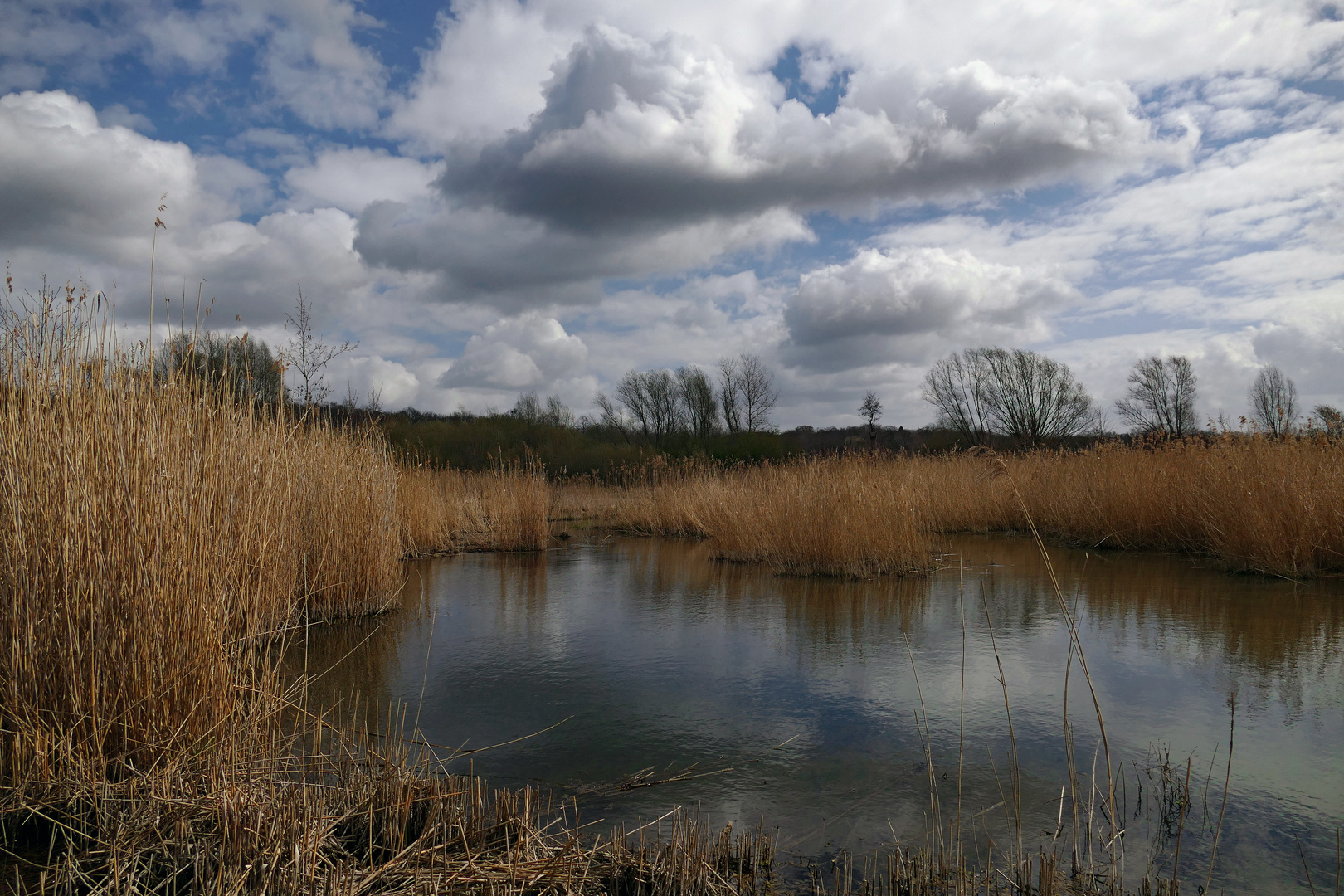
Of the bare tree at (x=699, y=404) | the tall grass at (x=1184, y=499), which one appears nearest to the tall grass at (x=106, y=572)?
the tall grass at (x=1184, y=499)

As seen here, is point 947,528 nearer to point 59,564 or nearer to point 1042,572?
point 1042,572

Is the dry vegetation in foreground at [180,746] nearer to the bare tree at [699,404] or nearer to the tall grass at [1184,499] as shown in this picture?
the tall grass at [1184,499]

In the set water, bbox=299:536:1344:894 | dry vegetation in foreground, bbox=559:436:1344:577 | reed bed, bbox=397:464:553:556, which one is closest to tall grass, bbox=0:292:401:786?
water, bbox=299:536:1344:894

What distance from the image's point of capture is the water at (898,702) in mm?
2658

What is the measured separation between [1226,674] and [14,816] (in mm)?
5792

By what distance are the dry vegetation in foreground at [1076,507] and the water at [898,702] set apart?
0.66 m

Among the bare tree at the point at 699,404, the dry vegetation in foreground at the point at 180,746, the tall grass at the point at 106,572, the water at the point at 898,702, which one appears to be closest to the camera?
the dry vegetation in foreground at the point at 180,746

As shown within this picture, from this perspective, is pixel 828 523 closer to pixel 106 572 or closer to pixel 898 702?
pixel 898 702

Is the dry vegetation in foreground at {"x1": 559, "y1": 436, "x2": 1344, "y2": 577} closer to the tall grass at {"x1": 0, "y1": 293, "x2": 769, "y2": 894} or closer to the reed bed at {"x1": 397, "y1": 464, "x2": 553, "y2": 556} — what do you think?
the reed bed at {"x1": 397, "y1": 464, "x2": 553, "y2": 556}

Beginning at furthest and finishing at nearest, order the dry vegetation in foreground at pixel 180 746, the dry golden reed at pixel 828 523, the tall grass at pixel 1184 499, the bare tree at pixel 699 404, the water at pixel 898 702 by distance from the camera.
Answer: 1. the bare tree at pixel 699 404
2. the dry golden reed at pixel 828 523
3. the tall grass at pixel 1184 499
4. the water at pixel 898 702
5. the dry vegetation in foreground at pixel 180 746

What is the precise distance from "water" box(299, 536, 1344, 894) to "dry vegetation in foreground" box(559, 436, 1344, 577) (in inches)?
26.2

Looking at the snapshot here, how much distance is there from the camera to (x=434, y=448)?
26.1 meters

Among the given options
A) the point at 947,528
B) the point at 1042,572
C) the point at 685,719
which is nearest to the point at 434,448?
the point at 947,528

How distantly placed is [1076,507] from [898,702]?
29.3 feet
